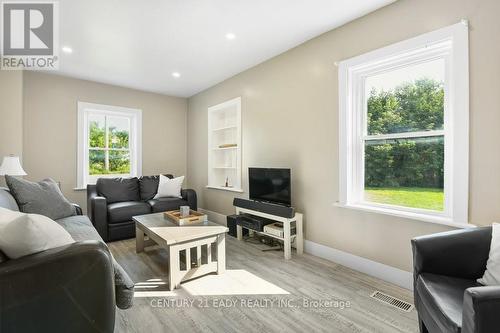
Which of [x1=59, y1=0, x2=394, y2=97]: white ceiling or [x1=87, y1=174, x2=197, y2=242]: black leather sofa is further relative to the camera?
[x1=87, y1=174, x2=197, y2=242]: black leather sofa

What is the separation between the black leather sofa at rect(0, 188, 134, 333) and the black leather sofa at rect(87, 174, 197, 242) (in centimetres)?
256

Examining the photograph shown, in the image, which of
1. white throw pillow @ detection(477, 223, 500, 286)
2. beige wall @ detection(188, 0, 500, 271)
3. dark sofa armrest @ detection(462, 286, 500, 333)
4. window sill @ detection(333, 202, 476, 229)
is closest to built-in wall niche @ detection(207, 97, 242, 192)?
beige wall @ detection(188, 0, 500, 271)

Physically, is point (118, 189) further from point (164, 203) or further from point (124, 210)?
point (164, 203)

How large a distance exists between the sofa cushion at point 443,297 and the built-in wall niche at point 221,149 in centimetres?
327

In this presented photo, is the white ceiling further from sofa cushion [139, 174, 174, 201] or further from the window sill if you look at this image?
the window sill

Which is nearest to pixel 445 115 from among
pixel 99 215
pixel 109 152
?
pixel 99 215

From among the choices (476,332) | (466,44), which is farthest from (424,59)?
(476,332)

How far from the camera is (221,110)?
464cm

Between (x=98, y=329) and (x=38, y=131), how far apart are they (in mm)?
4002

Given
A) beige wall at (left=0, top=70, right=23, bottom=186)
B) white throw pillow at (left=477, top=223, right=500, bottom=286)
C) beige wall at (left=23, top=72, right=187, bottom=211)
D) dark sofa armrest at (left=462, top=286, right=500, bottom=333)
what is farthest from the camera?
beige wall at (left=23, top=72, right=187, bottom=211)

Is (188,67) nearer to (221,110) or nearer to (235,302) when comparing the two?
(221,110)

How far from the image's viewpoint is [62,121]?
13.4ft

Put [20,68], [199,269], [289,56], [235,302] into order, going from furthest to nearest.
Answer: [20,68]
[289,56]
[199,269]
[235,302]

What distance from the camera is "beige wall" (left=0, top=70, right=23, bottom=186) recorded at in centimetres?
336
